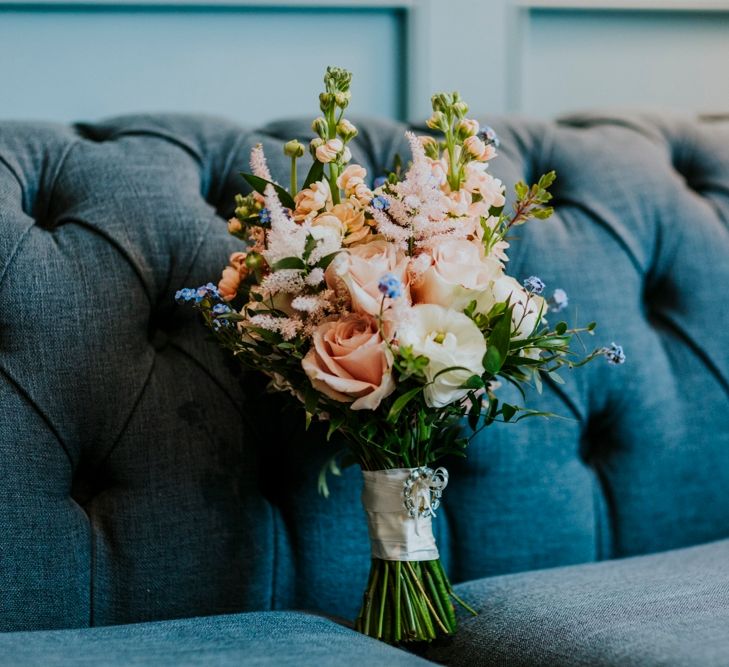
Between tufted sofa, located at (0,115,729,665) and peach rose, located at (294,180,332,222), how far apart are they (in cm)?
21

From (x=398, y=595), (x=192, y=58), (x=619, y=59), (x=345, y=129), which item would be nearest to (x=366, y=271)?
(x=345, y=129)

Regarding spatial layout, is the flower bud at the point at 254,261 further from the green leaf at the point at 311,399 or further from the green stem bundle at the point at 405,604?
the green stem bundle at the point at 405,604

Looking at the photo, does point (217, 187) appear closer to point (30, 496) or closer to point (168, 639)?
point (30, 496)

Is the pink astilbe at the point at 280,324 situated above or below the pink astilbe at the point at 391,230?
below

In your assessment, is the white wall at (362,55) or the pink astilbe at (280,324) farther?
the white wall at (362,55)

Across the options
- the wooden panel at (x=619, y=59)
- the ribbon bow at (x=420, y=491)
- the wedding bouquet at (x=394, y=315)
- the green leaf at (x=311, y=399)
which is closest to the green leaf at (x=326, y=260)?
the wedding bouquet at (x=394, y=315)

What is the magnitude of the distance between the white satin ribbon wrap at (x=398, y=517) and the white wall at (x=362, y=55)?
719 mm

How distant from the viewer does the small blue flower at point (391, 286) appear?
2.31ft

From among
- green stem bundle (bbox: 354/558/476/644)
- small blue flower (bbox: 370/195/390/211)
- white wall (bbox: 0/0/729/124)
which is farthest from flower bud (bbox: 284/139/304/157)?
white wall (bbox: 0/0/729/124)

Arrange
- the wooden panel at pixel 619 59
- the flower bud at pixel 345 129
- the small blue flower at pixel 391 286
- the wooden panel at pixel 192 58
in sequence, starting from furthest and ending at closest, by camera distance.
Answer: the wooden panel at pixel 619 59
the wooden panel at pixel 192 58
the flower bud at pixel 345 129
the small blue flower at pixel 391 286

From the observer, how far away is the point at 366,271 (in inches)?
29.6

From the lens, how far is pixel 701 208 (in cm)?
118

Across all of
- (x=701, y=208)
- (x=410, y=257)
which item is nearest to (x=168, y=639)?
(x=410, y=257)

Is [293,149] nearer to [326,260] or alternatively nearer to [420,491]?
[326,260]
